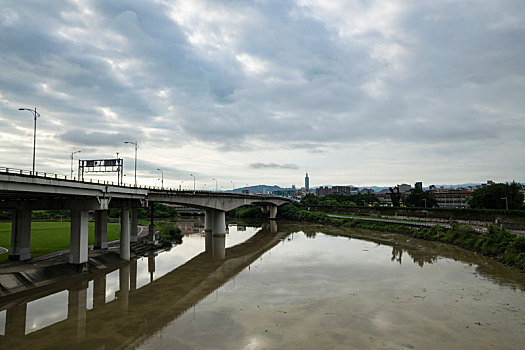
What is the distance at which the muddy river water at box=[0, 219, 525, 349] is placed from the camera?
64.0ft

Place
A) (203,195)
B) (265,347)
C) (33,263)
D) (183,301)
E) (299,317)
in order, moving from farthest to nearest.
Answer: (203,195)
(33,263)
(183,301)
(299,317)
(265,347)

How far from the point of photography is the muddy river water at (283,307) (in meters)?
19.5

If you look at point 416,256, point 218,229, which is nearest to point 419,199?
point 218,229

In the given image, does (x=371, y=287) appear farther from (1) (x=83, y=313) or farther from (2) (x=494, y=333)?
(1) (x=83, y=313)

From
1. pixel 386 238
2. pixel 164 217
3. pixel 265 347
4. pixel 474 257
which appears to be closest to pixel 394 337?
pixel 265 347

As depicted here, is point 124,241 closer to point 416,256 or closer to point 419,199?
point 416,256

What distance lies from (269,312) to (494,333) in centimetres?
1404

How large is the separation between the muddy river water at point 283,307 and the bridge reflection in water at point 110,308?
0.27ft

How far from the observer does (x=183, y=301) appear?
27688mm

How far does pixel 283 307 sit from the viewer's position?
2508cm

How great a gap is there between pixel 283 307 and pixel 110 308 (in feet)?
44.4

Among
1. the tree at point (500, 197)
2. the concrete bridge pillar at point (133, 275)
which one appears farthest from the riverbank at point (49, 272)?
the tree at point (500, 197)

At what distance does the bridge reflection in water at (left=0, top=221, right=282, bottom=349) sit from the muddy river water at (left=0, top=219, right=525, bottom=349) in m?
0.08

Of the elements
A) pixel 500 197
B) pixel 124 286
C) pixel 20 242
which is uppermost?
pixel 500 197
